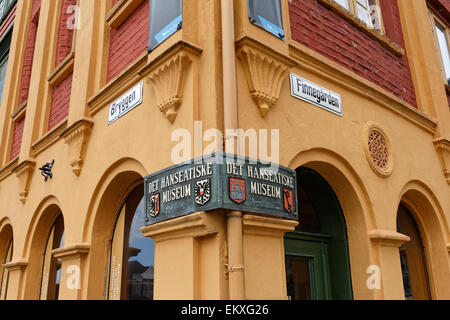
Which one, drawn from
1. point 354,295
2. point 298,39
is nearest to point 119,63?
point 298,39

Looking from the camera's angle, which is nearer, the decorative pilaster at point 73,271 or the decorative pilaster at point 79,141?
the decorative pilaster at point 73,271

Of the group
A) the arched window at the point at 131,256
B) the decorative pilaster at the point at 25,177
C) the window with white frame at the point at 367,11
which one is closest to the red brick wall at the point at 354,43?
the window with white frame at the point at 367,11

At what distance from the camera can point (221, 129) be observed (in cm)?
323

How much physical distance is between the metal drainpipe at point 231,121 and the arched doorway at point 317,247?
4.62ft

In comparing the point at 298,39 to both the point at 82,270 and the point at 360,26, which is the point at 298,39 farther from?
the point at 82,270

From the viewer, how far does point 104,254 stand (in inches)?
191

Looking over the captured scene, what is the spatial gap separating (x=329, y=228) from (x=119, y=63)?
3202 millimetres

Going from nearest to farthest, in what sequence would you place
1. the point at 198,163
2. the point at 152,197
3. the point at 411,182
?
the point at 198,163
the point at 152,197
the point at 411,182

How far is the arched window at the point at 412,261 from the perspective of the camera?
552 centimetres

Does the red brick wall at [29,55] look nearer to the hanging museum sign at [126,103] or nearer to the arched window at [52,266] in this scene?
the arched window at [52,266]

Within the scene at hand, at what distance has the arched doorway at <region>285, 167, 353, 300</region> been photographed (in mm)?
4297

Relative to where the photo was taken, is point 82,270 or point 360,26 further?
point 360,26

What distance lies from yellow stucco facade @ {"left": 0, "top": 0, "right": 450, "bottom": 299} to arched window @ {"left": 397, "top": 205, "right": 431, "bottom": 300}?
99mm

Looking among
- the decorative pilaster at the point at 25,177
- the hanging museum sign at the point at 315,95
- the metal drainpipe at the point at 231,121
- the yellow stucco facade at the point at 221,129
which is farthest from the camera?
the decorative pilaster at the point at 25,177
